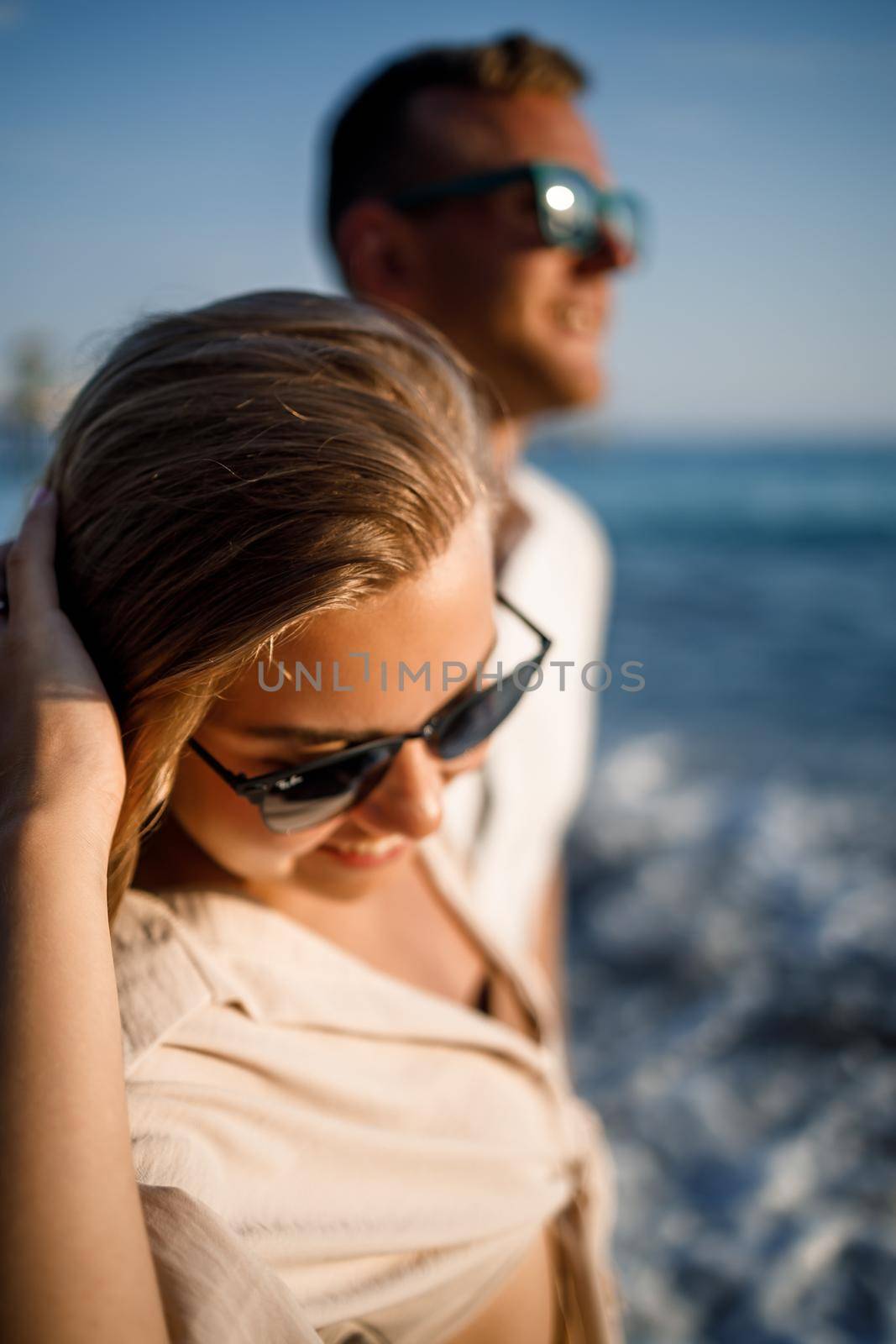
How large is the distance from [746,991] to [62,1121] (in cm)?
355

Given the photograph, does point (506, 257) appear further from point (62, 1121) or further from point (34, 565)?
point (62, 1121)

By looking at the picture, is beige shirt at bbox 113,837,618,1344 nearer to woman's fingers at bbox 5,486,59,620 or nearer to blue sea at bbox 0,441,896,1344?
woman's fingers at bbox 5,486,59,620

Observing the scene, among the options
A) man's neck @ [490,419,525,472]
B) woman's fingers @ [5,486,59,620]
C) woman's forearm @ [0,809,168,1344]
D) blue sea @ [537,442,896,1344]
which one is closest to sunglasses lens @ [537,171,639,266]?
man's neck @ [490,419,525,472]

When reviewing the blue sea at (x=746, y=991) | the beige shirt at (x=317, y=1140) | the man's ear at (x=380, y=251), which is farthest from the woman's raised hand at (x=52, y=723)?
the man's ear at (x=380, y=251)

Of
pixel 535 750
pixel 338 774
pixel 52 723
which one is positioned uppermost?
pixel 52 723

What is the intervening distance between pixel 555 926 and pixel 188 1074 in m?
2.68

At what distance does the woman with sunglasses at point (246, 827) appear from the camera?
1.02 metres

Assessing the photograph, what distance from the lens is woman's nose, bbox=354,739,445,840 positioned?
1.43 meters

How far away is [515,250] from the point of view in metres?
3.22

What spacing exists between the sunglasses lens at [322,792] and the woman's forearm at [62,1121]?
31 cm

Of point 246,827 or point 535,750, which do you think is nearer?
point 246,827

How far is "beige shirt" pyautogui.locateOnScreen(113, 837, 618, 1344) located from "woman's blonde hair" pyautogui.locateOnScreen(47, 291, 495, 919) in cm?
22

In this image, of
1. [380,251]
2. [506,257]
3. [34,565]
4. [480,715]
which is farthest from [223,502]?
[380,251]

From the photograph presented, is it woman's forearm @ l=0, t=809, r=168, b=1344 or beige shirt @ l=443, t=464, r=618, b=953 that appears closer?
woman's forearm @ l=0, t=809, r=168, b=1344
